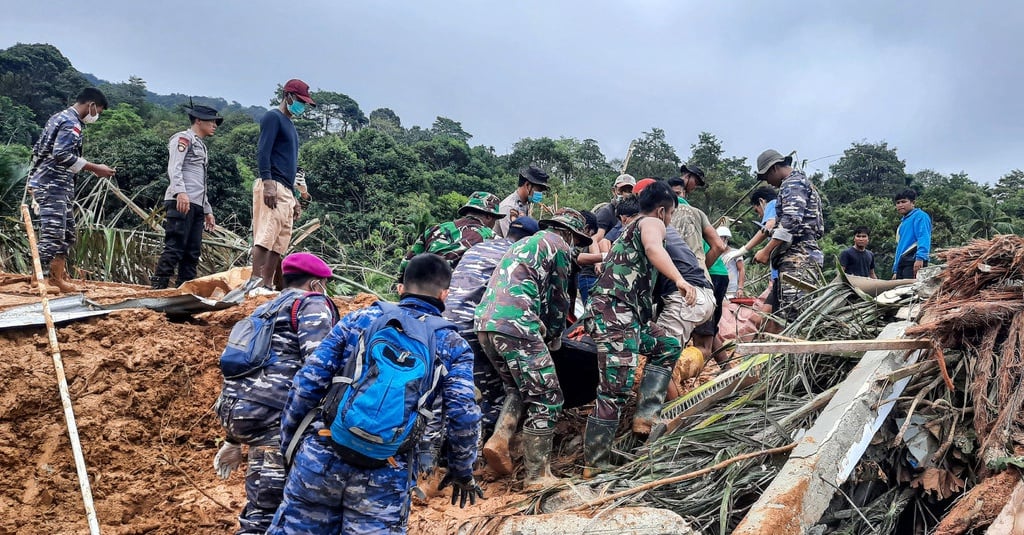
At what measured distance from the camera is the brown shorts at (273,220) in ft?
19.0

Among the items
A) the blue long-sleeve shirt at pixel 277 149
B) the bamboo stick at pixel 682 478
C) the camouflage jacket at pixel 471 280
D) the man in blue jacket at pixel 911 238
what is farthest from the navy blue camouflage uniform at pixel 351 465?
the man in blue jacket at pixel 911 238

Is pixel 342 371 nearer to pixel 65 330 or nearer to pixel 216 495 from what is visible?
pixel 216 495

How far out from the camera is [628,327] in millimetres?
4328

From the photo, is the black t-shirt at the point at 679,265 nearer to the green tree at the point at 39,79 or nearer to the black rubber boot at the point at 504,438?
the black rubber boot at the point at 504,438

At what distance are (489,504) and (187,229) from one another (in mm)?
4017

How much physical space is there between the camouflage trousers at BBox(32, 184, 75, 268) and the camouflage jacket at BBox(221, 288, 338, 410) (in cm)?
367

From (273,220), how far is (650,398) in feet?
11.3

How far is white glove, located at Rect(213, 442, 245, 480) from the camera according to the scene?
3.48 metres

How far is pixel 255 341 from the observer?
3322 mm

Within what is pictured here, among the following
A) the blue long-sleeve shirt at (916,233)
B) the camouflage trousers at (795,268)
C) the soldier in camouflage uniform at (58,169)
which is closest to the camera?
the camouflage trousers at (795,268)

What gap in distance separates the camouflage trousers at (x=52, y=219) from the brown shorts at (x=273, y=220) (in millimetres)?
1673

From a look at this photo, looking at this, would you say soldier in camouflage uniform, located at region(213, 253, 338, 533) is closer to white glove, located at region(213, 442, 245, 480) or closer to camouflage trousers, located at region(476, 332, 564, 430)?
white glove, located at region(213, 442, 245, 480)

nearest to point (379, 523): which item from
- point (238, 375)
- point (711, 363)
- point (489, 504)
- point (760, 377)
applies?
point (238, 375)

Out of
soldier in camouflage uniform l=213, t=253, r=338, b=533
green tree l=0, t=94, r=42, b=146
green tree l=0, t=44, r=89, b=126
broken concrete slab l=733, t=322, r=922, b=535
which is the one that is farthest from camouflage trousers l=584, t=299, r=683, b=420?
green tree l=0, t=44, r=89, b=126
